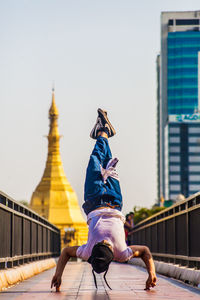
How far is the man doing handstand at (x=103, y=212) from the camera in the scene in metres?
9.73

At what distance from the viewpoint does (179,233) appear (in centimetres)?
1678

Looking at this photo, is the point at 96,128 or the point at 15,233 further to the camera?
the point at 15,233

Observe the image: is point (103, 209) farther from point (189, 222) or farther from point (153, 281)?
point (189, 222)

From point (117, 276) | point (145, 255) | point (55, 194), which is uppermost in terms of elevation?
point (55, 194)

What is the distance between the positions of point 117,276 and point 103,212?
7301 mm

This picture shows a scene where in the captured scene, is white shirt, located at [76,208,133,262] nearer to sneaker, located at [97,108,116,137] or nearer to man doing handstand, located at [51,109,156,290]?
man doing handstand, located at [51,109,156,290]

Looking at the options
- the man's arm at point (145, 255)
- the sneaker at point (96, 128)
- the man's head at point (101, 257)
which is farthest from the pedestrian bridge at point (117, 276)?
the sneaker at point (96, 128)

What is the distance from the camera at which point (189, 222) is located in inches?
589

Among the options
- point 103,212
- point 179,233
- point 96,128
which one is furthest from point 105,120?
point 179,233

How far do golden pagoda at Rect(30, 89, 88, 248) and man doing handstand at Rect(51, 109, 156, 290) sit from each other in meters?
143

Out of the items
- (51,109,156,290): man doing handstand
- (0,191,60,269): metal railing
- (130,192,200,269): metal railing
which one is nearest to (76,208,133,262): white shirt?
(51,109,156,290): man doing handstand

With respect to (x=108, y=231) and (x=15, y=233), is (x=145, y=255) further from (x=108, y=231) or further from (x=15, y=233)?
(x=15, y=233)

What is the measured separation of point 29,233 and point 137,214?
135 m

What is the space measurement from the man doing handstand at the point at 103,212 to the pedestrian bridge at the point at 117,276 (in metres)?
0.55
